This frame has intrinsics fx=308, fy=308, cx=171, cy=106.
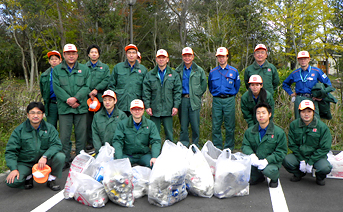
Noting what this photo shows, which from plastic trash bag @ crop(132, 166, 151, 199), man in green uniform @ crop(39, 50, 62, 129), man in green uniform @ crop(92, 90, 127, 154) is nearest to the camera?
plastic trash bag @ crop(132, 166, 151, 199)

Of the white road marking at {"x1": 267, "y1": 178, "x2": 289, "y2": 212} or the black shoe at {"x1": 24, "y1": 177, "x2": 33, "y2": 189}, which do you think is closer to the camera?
the white road marking at {"x1": 267, "y1": 178, "x2": 289, "y2": 212}

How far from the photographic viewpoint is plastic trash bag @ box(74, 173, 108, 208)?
145 inches

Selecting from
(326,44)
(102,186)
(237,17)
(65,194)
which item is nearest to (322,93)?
(102,186)

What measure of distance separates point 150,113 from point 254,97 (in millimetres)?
1845

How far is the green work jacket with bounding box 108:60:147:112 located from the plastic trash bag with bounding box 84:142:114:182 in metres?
1.54

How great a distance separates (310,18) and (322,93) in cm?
1495

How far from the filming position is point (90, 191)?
3686mm

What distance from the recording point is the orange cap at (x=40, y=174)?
413 centimetres

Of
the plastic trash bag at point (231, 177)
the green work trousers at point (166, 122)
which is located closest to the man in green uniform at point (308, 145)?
the plastic trash bag at point (231, 177)

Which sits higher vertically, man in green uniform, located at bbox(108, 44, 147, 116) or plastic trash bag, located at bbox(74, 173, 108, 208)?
man in green uniform, located at bbox(108, 44, 147, 116)

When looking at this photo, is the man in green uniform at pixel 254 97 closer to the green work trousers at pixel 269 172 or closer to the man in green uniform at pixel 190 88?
the man in green uniform at pixel 190 88

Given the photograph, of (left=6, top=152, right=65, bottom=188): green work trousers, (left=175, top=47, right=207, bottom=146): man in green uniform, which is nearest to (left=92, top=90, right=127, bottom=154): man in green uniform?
(left=6, top=152, right=65, bottom=188): green work trousers

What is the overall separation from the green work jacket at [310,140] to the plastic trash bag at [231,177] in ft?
3.55

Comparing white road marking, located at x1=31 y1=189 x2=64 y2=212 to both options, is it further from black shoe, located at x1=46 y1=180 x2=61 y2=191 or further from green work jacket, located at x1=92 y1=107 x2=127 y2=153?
green work jacket, located at x1=92 y1=107 x2=127 y2=153
